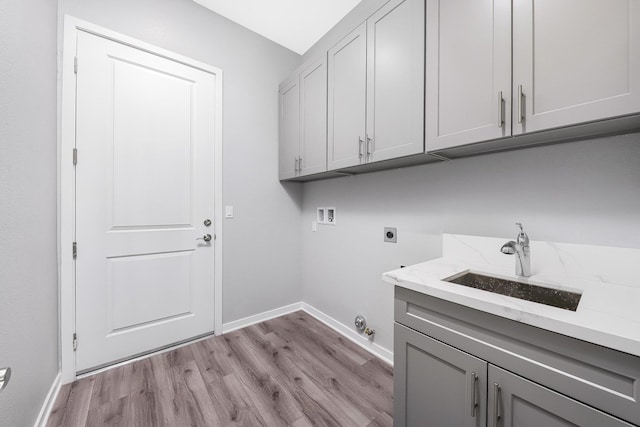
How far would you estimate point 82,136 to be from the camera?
65.8 inches

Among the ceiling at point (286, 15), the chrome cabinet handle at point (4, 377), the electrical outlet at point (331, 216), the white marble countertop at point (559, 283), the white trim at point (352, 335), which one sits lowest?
the white trim at point (352, 335)

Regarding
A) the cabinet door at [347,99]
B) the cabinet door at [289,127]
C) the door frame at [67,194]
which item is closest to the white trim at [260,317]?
the door frame at [67,194]

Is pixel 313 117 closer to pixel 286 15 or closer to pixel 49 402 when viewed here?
pixel 286 15

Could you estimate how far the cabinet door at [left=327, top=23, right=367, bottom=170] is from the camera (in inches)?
64.4

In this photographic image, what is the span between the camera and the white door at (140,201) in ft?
5.56

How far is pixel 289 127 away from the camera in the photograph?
7.84 feet

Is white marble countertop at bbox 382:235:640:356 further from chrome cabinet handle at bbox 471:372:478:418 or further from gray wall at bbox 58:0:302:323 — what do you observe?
gray wall at bbox 58:0:302:323

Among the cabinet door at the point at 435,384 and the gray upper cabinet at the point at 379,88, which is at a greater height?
the gray upper cabinet at the point at 379,88

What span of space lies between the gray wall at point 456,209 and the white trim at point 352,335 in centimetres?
5

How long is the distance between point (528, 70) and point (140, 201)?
2.39 meters

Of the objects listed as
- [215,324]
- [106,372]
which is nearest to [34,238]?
[106,372]

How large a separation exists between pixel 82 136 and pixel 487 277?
103 inches

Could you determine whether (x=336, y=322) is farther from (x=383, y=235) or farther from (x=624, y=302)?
(x=624, y=302)

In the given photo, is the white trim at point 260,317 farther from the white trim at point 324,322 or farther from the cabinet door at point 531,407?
the cabinet door at point 531,407
